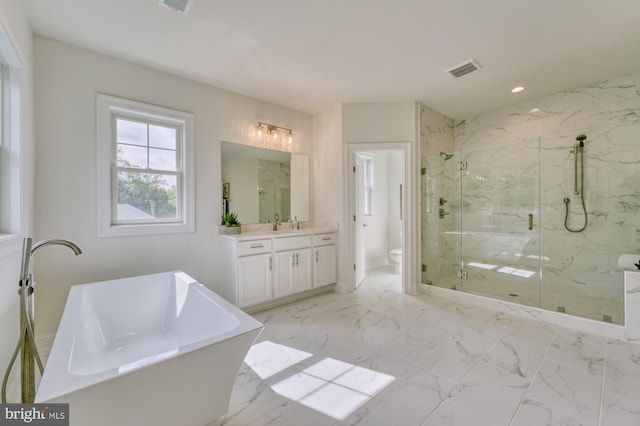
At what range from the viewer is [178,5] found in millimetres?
1896

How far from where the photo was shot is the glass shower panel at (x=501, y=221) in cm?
343

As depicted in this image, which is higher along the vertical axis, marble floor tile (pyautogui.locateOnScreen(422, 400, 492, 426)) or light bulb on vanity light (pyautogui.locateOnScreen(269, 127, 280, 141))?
light bulb on vanity light (pyautogui.locateOnScreen(269, 127, 280, 141))

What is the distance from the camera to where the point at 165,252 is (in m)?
2.85

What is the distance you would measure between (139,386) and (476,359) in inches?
88.4

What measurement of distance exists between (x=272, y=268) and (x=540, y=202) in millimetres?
3480

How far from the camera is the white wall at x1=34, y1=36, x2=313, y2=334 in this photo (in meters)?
2.26

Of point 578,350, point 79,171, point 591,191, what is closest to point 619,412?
point 578,350

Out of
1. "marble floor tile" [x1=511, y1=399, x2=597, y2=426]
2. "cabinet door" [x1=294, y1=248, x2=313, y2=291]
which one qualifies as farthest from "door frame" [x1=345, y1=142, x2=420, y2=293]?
"marble floor tile" [x1=511, y1=399, x2=597, y2=426]

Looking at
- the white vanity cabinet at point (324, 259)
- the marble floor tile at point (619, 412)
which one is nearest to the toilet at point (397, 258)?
the white vanity cabinet at point (324, 259)

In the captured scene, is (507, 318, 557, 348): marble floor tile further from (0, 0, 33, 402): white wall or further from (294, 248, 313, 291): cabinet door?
(0, 0, 33, 402): white wall

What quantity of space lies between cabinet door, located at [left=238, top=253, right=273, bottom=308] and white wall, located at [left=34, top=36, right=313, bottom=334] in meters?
0.56

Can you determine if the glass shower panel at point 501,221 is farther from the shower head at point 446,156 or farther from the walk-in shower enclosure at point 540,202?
the shower head at point 446,156

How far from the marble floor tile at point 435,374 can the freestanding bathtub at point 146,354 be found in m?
0.42

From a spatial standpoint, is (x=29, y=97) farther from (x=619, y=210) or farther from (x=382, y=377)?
(x=619, y=210)
